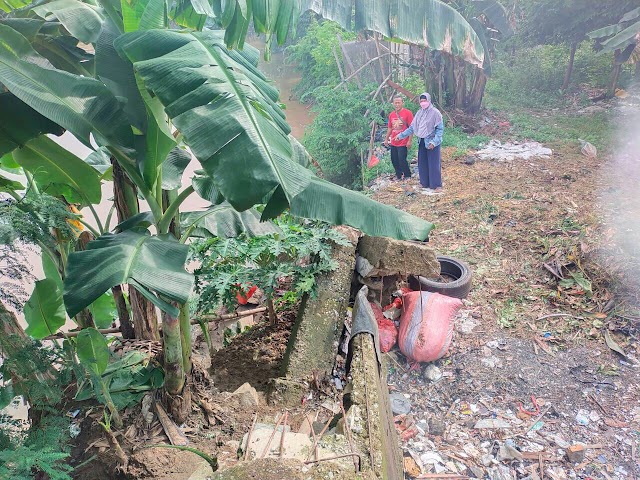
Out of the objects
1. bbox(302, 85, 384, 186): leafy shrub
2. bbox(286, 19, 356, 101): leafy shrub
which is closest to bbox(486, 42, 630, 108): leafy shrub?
bbox(302, 85, 384, 186): leafy shrub

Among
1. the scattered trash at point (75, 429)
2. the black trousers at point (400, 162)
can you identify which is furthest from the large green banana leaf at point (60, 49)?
the black trousers at point (400, 162)

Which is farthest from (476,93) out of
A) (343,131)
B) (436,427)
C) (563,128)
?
(436,427)

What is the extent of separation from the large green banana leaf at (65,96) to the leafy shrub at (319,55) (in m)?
9.03

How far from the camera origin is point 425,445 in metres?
3.32

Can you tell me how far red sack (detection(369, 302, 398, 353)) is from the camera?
4047 mm

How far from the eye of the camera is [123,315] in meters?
3.04

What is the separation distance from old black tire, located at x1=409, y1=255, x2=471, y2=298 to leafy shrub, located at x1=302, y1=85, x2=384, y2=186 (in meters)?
4.57

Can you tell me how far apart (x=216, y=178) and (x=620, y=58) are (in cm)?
1124

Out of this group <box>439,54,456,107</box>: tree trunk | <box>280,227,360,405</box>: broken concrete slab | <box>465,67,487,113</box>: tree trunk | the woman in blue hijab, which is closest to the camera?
<box>280,227,360,405</box>: broken concrete slab

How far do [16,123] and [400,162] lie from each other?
6697 mm

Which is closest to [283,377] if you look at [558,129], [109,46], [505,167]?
[109,46]

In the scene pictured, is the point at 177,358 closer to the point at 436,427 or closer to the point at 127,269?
the point at 127,269

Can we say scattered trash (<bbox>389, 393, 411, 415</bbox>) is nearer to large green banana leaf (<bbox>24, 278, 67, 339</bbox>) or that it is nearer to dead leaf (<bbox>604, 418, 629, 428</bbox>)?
dead leaf (<bbox>604, 418, 629, 428</bbox>)

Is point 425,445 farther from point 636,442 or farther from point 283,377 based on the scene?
point 636,442
